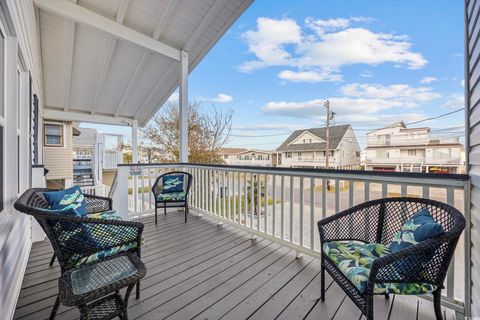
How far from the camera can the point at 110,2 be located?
3.59 m

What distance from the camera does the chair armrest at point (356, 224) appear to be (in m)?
1.74

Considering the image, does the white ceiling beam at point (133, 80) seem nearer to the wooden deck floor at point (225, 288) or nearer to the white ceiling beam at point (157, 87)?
the white ceiling beam at point (157, 87)

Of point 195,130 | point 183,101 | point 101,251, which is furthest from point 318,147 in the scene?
point 101,251

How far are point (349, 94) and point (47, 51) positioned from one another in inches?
583

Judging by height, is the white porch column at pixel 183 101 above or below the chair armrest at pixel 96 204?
above

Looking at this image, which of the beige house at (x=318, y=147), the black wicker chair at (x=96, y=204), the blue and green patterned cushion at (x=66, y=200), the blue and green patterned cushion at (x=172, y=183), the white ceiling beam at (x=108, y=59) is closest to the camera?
the blue and green patterned cushion at (x=66, y=200)

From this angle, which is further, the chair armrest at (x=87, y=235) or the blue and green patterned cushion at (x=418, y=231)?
the chair armrest at (x=87, y=235)

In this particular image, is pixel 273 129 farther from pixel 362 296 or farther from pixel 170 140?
pixel 362 296

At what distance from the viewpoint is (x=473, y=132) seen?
4.65 ft

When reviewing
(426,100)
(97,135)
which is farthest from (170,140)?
(426,100)

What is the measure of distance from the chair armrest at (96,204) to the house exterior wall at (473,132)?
128 inches

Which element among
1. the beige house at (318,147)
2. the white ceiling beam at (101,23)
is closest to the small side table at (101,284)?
the white ceiling beam at (101,23)

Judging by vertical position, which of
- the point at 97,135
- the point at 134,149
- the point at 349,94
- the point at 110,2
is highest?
the point at 349,94

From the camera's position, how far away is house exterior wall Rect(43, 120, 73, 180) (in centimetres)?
808
